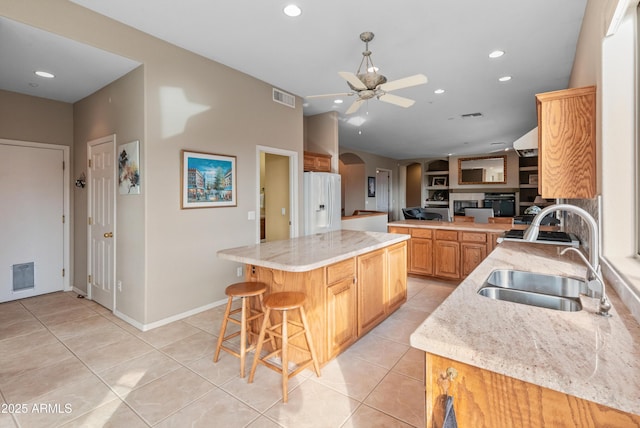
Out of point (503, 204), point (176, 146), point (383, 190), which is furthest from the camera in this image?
point (383, 190)

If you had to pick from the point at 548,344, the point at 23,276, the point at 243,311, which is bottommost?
the point at 23,276

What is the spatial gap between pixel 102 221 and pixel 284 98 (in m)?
2.93

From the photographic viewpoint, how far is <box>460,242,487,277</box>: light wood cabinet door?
419 cm

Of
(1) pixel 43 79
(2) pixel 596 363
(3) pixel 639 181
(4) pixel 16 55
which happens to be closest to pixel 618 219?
(3) pixel 639 181

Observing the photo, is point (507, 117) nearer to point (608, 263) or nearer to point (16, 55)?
point (608, 263)

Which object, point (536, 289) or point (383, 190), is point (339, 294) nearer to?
point (536, 289)

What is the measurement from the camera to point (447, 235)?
4445 mm

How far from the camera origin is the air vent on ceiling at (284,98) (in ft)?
14.5

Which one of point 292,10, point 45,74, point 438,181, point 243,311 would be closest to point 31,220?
point 45,74

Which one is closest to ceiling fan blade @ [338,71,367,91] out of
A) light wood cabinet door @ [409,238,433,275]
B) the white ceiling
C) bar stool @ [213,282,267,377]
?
the white ceiling

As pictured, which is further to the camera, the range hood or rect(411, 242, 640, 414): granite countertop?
the range hood

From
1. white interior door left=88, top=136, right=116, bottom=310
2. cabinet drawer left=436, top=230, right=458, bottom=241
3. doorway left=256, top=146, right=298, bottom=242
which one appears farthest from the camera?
doorway left=256, top=146, right=298, bottom=242

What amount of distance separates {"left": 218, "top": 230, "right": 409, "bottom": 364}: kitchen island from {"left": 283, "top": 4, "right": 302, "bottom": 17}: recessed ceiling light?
6.75 feet

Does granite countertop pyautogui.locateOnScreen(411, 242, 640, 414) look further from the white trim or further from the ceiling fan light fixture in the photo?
the white trim
